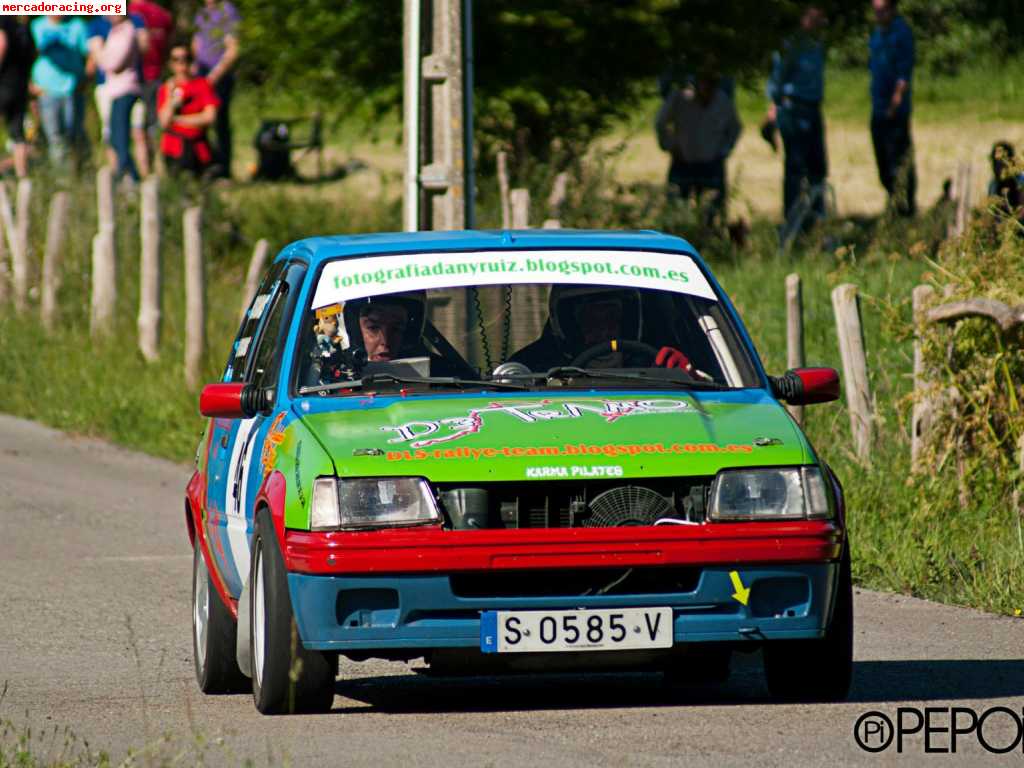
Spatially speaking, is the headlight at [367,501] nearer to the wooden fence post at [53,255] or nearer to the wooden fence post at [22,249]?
the wooden fence post at [53,255]

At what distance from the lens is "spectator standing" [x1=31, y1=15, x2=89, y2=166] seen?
2477 centimetres

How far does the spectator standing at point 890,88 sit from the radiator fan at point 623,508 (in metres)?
15.4

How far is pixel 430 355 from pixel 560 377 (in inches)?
18.9

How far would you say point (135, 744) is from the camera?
6867 millimetres

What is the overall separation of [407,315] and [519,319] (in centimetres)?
41

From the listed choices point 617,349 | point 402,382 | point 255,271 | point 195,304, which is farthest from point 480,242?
point 255,271

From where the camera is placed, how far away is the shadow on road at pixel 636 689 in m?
7.55

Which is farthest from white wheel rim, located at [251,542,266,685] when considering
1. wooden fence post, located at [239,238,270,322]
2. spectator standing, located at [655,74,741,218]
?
spectator standing, located at [655,74,741,218]

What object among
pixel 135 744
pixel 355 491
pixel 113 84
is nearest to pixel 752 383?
pixel 355 491

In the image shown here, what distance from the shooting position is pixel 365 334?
7891 mm

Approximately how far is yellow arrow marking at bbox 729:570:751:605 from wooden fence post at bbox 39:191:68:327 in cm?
1497

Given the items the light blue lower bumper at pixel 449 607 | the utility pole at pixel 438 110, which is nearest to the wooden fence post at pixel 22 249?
the utility pole at pixel 438 110

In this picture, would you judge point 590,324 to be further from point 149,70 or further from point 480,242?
point 149,70

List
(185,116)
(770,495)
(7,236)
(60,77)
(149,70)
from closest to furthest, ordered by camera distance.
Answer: (770,495)
(7,236)
(60,77)
(185,116)
(149,70)
